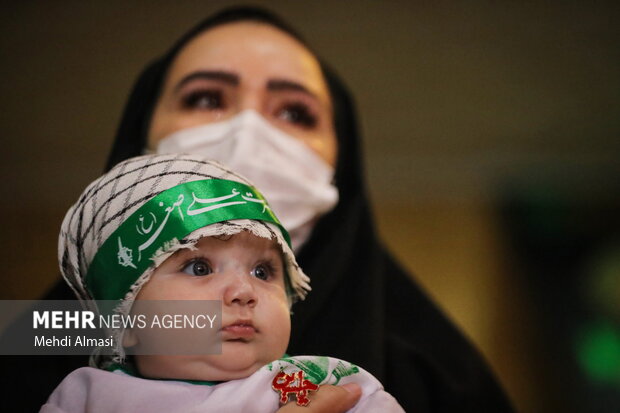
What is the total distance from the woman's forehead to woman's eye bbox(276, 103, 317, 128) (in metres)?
0.05

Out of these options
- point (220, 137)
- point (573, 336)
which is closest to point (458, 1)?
point (220, 137)

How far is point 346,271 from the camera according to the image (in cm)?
105

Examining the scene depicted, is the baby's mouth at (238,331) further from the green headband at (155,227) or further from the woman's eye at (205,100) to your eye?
the woman's eye at (205,100)

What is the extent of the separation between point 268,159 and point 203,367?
47 centimetres

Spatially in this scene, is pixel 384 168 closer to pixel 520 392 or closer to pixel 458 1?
pixel 458 1

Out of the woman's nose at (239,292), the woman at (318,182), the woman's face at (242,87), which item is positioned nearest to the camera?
the woman's nose at (239,292)

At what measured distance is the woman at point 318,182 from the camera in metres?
0.98

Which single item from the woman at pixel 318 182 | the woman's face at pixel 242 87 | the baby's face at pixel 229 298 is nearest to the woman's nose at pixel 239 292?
the baby's face at pixel 229 298

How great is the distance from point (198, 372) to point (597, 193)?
1602 millimetres

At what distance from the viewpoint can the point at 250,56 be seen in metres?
1.11

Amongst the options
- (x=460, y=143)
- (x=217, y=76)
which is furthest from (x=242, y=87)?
(x=460, y=143)

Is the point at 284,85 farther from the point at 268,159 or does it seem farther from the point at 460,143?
the point at 460,143

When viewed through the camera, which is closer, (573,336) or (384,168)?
(573,336)

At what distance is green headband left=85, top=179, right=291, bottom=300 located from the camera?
0.63 metres
